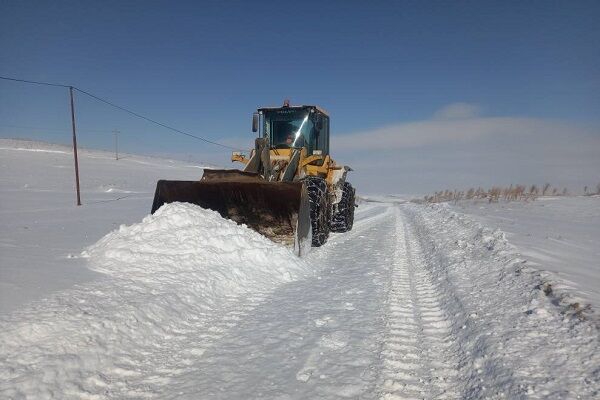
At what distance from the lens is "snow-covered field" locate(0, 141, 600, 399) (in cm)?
248

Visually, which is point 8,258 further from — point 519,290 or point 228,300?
point 519,290

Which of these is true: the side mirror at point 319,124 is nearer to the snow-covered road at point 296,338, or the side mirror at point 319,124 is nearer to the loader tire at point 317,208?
the loader tire at point 317,208

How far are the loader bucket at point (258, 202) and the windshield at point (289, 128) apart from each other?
9.28ft

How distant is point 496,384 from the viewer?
7.99ft

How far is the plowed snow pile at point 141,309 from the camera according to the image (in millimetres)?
2486

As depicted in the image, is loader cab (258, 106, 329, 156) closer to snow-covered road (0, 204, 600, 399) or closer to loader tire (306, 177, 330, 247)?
loader tire (306, 177, 330, 247)

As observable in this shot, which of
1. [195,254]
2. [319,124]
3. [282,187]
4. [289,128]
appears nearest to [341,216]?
[319,124]

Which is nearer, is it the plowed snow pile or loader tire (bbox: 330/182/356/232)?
the plowed snow pile

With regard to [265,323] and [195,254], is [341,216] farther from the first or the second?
[265,323]

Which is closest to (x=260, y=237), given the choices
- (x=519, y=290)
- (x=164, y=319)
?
(x=164, y=319)

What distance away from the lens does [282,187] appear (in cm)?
658

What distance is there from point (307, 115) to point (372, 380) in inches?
299

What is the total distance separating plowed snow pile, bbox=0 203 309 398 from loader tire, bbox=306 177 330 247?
64.7 inches

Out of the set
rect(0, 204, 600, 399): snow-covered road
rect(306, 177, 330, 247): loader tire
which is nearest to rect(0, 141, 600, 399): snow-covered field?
rect(0, 204, 600, 399): snow-covered road
